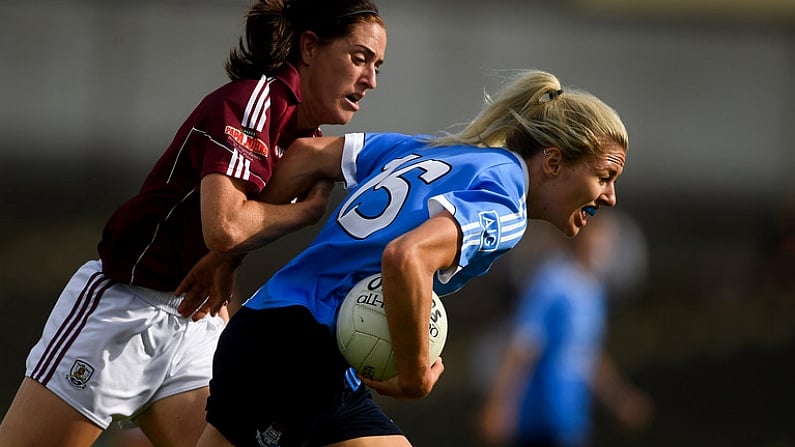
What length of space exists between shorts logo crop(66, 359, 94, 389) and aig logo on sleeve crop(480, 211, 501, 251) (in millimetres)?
1547

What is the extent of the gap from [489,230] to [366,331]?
440 millimetres

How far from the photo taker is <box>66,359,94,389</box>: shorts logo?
414cm

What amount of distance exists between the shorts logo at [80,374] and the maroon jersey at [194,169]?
323 millimetres

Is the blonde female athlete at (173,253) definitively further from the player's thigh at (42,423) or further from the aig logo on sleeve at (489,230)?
the aig logo on sleeve at (489,230)

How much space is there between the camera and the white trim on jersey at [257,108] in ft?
12.5

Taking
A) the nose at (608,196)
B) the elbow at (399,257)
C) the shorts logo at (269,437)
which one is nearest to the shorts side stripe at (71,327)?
the shorts logo at (269,437)

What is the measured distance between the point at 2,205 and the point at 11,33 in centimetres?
151

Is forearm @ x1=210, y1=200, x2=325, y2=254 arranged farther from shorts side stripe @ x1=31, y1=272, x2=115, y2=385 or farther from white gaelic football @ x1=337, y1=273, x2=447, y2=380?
shorts side stripe @ x1=31, y1=272, x2=115, y2=385

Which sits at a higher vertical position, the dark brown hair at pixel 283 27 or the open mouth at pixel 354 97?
the dark brown hair at pixel 283 27

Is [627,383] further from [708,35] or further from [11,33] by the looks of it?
[11,33]

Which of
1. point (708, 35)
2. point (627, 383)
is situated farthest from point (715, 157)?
point (627, 383)

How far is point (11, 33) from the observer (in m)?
10.5

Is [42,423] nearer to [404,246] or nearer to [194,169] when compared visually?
[194,169]

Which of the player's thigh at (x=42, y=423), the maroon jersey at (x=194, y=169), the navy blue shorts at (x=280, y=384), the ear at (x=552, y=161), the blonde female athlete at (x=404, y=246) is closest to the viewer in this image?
the blonde female athlete at (x=404, y=246)
